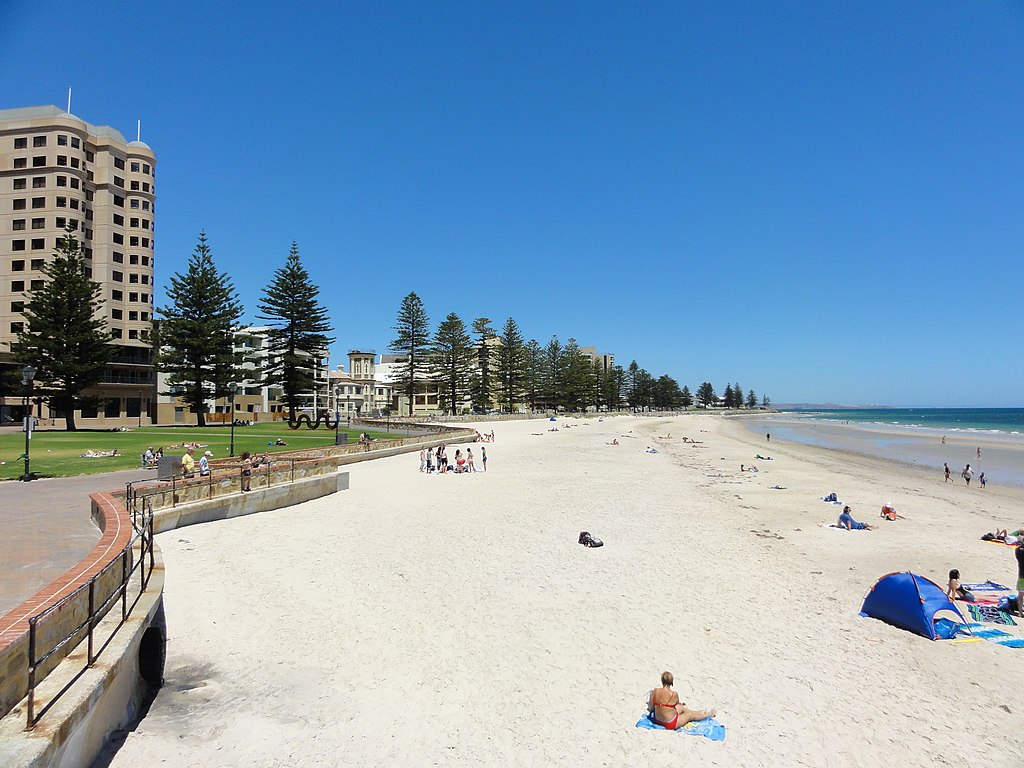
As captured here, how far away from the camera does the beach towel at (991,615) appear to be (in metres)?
8.42

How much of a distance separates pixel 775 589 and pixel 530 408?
85.9 m

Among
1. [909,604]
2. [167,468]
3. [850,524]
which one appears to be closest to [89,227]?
[167,468]

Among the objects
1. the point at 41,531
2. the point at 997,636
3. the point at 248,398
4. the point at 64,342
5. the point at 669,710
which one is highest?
the point at 64,342

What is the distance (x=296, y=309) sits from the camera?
1858 inches

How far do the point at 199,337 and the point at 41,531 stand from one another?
3659cm

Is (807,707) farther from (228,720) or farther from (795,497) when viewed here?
(795,497)

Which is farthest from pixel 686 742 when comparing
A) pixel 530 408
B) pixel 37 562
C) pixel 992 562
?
pixel 530 408

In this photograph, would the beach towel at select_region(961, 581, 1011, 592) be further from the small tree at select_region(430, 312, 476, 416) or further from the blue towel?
the small tree at select_region(430, 312, 476, 416)

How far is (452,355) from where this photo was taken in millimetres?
69875

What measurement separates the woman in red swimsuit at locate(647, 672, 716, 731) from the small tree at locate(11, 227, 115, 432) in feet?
141

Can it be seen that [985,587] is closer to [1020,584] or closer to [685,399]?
[1020,584]

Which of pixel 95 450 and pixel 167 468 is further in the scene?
pixel 95 450

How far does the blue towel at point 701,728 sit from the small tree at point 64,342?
1695 inches

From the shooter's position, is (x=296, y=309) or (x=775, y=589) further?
(x=296, y=309)
